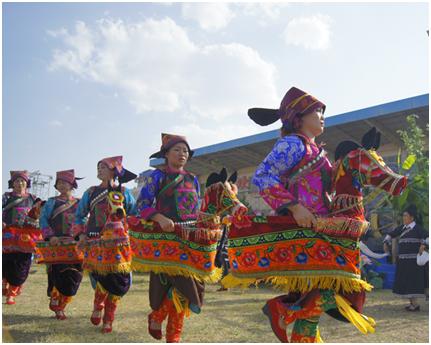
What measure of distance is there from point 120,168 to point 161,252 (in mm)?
2093

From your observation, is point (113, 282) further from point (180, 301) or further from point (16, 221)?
point (16, 221)

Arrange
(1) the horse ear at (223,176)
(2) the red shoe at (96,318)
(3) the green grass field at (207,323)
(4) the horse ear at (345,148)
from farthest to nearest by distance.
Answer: (2) the red shoe at (96,318) → (3) the green grass field at (207,323) → (1) the horse ear at (223,176) → (4) the horse ear at (345,148)

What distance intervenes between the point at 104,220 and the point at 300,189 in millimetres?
3454

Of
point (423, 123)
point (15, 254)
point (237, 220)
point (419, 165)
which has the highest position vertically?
point (423, 123)

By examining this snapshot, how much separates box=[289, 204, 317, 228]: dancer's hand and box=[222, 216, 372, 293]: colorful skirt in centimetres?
7

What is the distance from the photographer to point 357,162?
315cm

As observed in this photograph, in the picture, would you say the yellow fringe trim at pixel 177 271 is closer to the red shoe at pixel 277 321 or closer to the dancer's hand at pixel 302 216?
the red shoe at pixel 277 321

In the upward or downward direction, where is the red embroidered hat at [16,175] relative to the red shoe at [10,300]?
upward

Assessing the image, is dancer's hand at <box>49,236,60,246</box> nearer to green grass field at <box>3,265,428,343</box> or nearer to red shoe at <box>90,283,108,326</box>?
green grass field at <box>3,265,428,343</box>

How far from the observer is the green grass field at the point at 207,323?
537 cm

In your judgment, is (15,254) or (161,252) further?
(15,254)

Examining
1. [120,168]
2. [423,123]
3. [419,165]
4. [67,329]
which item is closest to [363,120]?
[423,123]

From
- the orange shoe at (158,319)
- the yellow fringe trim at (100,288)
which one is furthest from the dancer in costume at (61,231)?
the orange shoe at (158,319)

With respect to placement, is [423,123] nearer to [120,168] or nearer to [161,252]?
[120,168]
